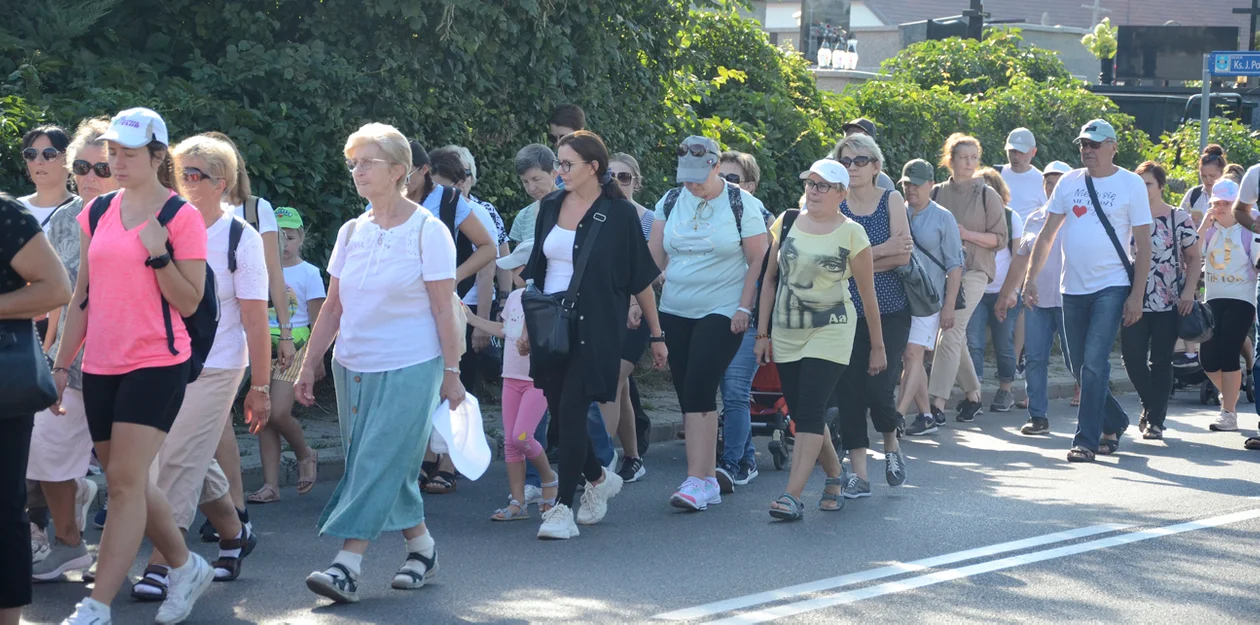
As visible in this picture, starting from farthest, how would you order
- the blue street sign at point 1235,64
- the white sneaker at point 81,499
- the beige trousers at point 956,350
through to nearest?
the blue street sign at point 1235,64 < the beige trousers at point 956,350 < the white sneaker at point 81,499

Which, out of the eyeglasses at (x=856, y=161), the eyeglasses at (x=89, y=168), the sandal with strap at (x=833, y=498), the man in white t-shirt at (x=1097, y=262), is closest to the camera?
the eyeglasses at (x=89, y=168)

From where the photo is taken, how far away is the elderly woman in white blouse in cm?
604

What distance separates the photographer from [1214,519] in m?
8.03

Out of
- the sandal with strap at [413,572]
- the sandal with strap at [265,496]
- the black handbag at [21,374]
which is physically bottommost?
the sandal with strap at [265,496]

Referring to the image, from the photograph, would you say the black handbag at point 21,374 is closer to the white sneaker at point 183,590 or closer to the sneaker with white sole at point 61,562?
the white sneaker at point 183,590

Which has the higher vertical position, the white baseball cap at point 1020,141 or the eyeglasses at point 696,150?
the white baseball cap at point 1020,141

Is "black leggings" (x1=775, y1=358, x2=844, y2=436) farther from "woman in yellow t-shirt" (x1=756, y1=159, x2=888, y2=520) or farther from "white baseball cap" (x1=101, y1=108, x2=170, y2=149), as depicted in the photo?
"white baseball cap" (x1=101, y1=108, x2=170, y2=149)

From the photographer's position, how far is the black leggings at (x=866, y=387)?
8.45 m

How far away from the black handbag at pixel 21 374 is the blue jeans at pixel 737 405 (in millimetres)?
4745

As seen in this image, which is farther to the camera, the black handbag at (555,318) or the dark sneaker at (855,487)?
the dark sneaker at (855,487)

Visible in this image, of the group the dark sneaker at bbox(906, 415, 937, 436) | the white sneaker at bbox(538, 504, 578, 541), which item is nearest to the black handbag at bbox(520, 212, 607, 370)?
the white sneaker at bbox(538, 504, 578, 541)

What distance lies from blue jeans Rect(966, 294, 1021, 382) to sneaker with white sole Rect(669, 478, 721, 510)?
5050 mm

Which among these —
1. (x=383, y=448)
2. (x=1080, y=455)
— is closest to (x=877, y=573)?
(x=383, y=448)

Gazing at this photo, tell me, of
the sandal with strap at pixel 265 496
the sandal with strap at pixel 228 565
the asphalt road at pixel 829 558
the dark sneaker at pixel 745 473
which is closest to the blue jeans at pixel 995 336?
the asphalt road at pixel 829 558
